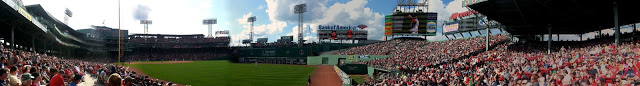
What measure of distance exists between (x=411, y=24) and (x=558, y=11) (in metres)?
31.3

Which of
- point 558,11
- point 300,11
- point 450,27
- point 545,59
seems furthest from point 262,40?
point 545,59

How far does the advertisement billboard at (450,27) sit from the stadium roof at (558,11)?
19.0 m

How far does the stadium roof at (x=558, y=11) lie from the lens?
56.0 feet

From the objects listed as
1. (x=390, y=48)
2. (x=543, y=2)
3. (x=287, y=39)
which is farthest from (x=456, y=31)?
(x=287, y=39)

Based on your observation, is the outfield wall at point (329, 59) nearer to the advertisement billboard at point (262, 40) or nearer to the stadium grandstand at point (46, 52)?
the advertisement billboard at point (262, 40)

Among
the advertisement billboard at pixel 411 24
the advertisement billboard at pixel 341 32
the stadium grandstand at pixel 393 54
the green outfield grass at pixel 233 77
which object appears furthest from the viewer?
the advertisement billboard at pixel 341 32

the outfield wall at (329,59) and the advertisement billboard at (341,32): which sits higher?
the advertisement billboard at (341,32)

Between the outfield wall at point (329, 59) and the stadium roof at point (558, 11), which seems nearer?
the stadium roof at point (558, 11)

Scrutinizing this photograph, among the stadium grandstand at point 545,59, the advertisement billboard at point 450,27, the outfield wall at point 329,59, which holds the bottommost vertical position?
the outfield wall at point 329,59

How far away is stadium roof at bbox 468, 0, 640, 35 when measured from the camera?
17.1 metres

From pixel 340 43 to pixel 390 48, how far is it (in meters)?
12.7

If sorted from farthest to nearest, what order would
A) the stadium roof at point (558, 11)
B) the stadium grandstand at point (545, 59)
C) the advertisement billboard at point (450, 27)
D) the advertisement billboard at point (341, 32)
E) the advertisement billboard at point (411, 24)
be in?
the advertisement billboard at point (341, 32) < the advertisement billboard at point (411, 24) < the advertisement billboard at point (450, 27) < the stadium roof at point (558, 11) < the stadium grandstand at point (545, 59)

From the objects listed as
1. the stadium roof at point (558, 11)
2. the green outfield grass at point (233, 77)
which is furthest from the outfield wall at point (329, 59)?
the stadium roof at point (558, 11)

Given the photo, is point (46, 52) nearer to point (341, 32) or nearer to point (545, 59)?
point (341, 32)
